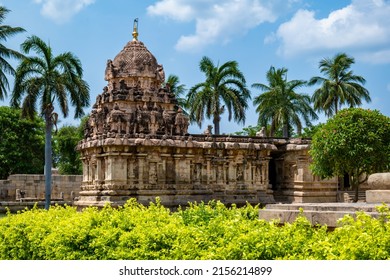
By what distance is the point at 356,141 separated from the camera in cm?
2720

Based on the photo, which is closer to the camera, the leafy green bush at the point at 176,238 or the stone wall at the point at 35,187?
the leafy green bush at the point at 176,238

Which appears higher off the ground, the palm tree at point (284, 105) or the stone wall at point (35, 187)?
the palm tree at point (284, 105)

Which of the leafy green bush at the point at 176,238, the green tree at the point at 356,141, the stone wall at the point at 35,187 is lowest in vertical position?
the leafy green bush at the point at 176,238

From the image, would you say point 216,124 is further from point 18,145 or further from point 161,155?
point 18,145

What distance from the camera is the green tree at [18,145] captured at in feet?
172

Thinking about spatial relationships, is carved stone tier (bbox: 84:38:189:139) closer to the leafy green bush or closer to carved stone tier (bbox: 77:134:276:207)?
carved stone tier (bbox: 77:134:276:207)

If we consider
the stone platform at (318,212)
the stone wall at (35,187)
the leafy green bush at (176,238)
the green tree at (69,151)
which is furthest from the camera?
the green tree at (69,151)

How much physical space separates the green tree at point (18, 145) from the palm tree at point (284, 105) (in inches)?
855

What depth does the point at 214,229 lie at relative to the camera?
31.1 ft

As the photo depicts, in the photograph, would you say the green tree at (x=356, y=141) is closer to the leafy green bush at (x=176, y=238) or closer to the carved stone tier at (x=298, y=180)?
the carved stone tier at (x=298, y=180)

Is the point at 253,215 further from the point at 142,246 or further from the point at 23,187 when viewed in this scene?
the point at 23,187

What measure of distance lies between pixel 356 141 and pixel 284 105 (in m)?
14.4

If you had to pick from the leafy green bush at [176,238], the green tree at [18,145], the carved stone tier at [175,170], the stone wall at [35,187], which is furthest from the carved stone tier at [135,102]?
the green tree at [18,145]

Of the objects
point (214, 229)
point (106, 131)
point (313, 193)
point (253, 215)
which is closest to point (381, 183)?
point (253, 215)
